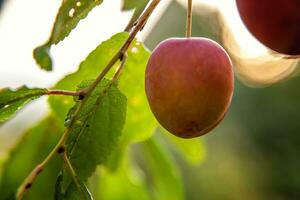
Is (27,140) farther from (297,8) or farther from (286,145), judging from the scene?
(286,145)

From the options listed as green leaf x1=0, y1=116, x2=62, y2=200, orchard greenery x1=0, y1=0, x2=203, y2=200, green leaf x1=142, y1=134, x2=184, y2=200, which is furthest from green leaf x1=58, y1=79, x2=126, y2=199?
green leaf x1=142, y1=134, x2=184, y2=200

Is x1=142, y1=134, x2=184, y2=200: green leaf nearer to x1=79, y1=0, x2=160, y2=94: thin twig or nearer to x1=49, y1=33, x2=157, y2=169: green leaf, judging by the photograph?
x1=49, y1=33, x2=157, y2=169: green leaf

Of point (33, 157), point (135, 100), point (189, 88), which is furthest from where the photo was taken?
point (33, 157)

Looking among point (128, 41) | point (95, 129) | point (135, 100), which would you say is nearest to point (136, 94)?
point (135, 100)

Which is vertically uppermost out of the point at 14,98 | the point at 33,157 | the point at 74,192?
the point at 14,98

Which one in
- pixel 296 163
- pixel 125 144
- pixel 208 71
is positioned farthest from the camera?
pixel 296 163

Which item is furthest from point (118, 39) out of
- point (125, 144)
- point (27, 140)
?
point (27, 140)

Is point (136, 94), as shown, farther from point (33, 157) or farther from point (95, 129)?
point (33, 157)
